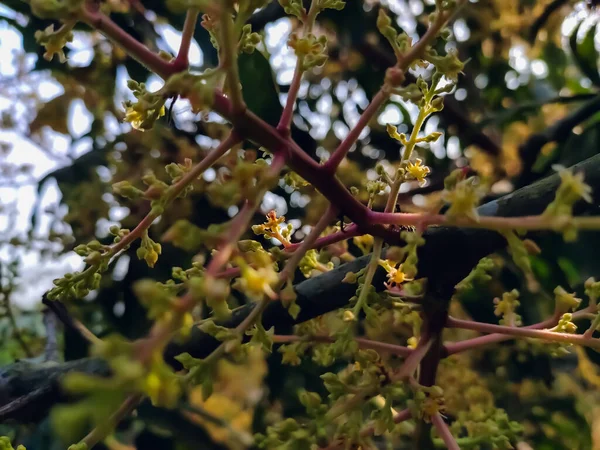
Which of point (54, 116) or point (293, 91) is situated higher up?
point (54, 116)

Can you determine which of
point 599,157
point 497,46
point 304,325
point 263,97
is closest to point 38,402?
point 304,325

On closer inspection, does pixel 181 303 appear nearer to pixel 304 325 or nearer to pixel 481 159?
→ pixel 304 325

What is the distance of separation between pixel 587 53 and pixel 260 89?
0.86 m

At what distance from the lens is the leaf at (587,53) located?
117 cm

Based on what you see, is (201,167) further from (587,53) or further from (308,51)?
(587,53)

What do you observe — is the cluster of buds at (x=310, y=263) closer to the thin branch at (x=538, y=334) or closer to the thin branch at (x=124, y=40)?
the thin branch at (x=538, y=334)

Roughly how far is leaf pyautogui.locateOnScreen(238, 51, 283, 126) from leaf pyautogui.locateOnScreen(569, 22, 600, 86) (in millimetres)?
806

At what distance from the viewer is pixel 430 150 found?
1.38 meters

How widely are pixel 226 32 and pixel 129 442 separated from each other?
3.20 feet

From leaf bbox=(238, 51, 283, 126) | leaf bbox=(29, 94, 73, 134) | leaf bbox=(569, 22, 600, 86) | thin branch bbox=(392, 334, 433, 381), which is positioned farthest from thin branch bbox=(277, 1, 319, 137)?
leaf bbox=(29, 94, 73, 134)

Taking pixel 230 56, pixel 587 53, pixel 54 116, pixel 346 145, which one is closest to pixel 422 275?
pixel 346 145

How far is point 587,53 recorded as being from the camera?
118cm

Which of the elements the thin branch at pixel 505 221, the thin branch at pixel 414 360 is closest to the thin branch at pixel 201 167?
the thin branch at pixel 505 221

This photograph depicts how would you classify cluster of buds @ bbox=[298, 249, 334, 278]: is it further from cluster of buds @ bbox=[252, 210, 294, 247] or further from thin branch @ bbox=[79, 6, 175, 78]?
thin branch @ bbox=[79, 6, 175, 78]
